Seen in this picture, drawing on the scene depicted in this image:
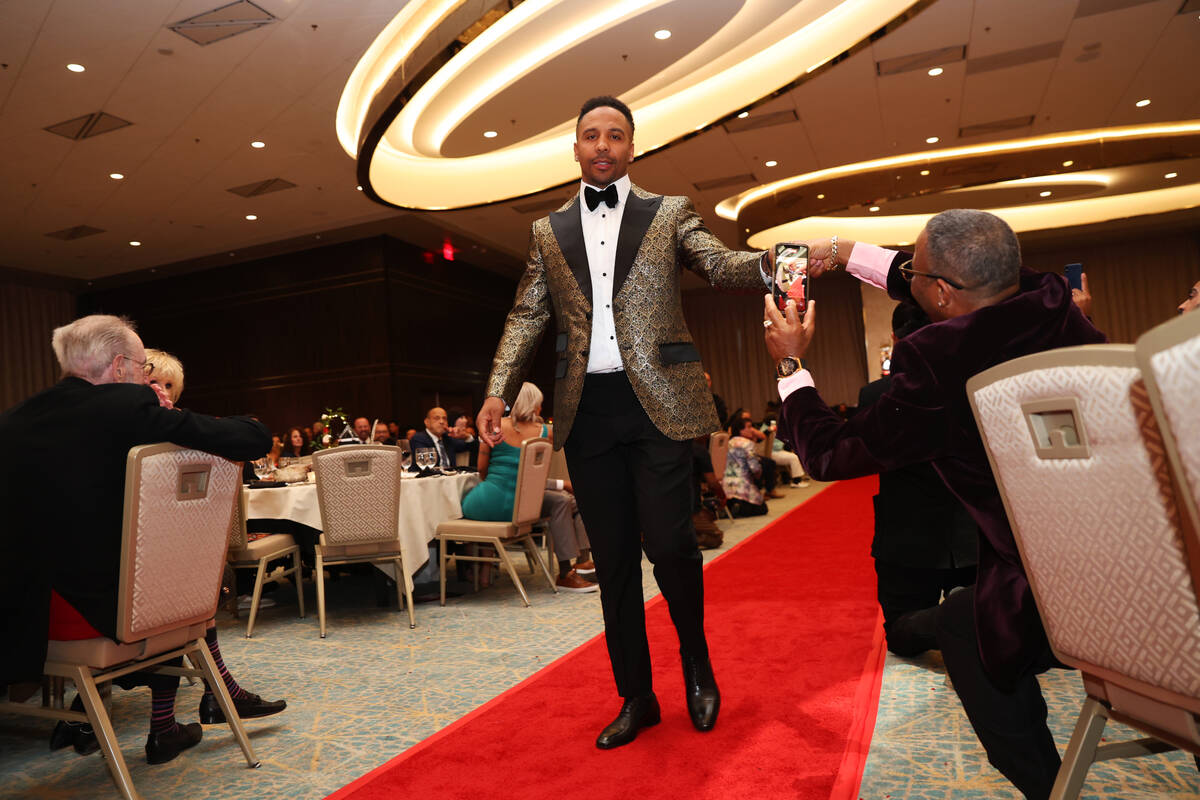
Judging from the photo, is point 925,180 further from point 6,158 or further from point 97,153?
point 6,158

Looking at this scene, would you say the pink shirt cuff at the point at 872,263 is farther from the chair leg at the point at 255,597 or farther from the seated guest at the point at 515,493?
the chair leg at the point at 255,597

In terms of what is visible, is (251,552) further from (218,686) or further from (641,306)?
(641,306)

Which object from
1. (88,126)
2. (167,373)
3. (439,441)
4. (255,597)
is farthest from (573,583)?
(88,126)

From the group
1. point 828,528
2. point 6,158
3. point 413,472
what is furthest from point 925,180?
point 6,158

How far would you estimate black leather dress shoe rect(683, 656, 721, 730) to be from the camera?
1.98m

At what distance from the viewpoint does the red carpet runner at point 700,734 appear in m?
1.74

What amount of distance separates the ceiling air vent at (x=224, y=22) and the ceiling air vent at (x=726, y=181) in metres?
5.70

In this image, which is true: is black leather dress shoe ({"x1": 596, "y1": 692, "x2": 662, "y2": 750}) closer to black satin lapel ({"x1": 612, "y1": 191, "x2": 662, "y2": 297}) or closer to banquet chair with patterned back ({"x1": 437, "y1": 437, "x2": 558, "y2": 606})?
black satin lapel ({"x1": 612, "y1": 191, "x2": 662, "y2": 297})

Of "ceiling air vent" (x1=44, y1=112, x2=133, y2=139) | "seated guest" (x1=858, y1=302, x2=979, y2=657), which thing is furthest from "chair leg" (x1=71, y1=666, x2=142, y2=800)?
"ceiling air vent" (x1=44, y1=112, x2=133, y2=139)

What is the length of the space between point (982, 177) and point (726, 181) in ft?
9.55

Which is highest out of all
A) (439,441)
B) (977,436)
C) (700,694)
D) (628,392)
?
(628,392)

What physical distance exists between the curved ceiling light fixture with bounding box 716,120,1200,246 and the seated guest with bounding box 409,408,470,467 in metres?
5.94

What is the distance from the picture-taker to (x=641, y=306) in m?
1.90

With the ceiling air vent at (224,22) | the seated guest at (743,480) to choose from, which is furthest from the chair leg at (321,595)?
the seated guest at (743,480)
